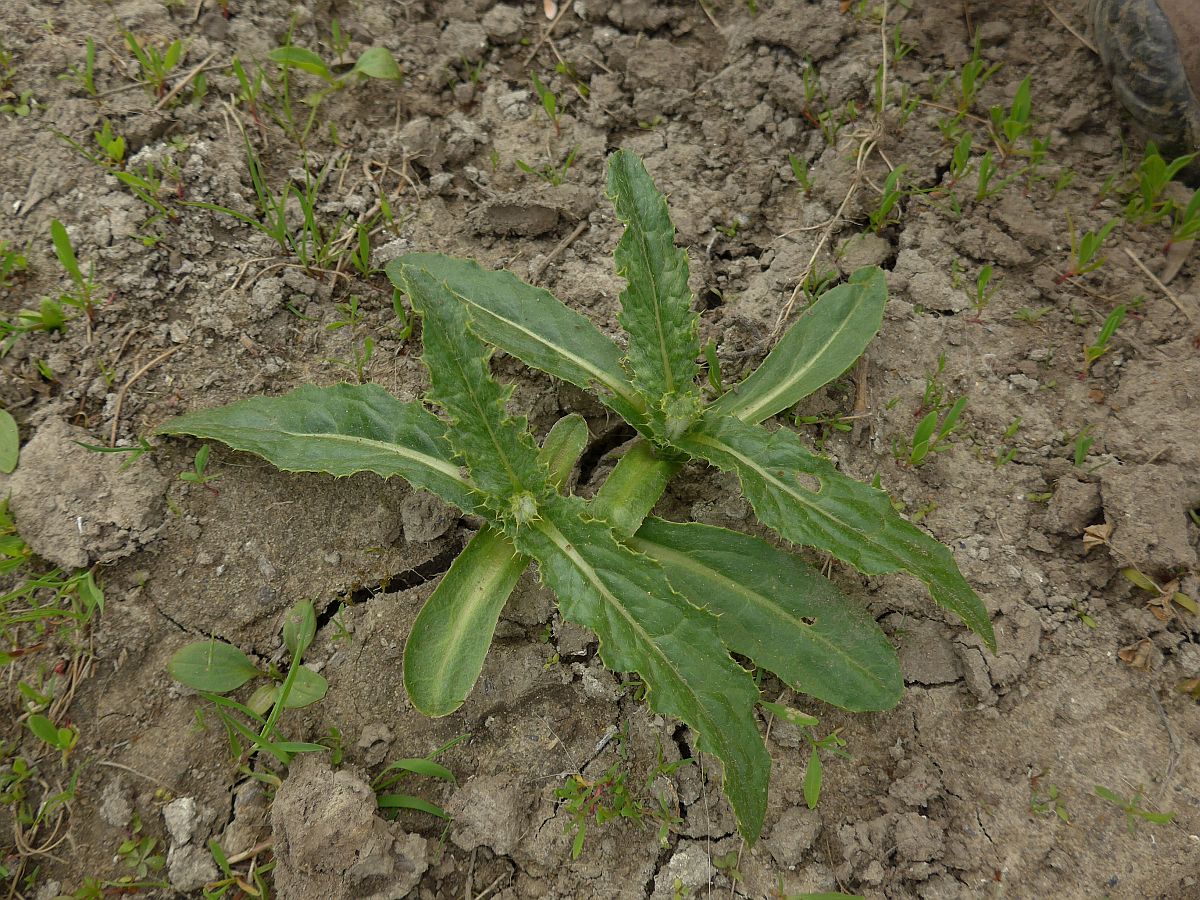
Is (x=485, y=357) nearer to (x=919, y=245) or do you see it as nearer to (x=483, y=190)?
(x=483, y=190)

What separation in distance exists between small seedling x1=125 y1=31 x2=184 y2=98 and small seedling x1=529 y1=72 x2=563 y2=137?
4.60 feet

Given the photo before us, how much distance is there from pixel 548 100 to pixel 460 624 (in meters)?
2.17

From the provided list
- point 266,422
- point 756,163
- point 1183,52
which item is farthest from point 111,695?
point 1183,52

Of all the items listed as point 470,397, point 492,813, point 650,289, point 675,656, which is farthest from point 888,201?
point 492,813

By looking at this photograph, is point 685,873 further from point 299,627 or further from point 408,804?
point 299,627

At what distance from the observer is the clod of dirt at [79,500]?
7.54 ft

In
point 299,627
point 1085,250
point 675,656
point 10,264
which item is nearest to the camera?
point 675,656

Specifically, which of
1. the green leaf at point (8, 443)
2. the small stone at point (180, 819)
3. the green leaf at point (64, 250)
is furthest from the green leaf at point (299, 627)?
the green leaf at point (64, 250)

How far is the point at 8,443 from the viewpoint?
2.38 meters

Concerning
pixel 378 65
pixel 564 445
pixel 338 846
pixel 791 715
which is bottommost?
pixel 338 846

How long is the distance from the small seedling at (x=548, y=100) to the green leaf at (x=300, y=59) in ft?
2.80

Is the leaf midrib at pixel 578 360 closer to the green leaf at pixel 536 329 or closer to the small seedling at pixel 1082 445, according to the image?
the green leaf at pixel 536 329

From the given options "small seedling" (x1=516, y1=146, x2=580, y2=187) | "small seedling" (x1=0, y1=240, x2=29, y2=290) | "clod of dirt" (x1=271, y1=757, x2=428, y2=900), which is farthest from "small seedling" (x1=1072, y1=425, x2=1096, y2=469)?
"small seedling" (x1=0, y1=240, x2=29, y2=290)

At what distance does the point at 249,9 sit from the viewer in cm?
312
